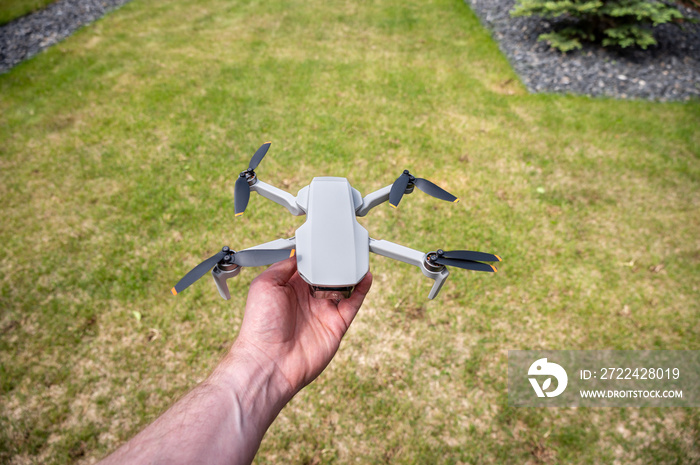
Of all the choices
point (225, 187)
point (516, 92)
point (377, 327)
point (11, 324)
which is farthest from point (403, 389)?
point (516, 92)

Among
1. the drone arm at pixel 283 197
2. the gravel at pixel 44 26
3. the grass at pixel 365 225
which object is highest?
the gravel at pixel 44 26

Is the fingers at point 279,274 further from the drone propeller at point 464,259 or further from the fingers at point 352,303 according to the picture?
the drone propeller at point 464,259

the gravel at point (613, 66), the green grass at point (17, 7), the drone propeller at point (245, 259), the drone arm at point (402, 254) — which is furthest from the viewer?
the green grass at point (17, 7)

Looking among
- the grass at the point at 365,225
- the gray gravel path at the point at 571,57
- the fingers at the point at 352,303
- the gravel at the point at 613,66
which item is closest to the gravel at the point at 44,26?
the gray gravel path at the point at 571,57

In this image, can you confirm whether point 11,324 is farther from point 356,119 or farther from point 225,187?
point 356,119

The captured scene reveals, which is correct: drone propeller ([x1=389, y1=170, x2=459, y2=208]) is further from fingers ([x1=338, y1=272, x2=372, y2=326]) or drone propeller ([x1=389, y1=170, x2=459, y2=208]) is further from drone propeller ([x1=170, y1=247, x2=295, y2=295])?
drone propeller ([x1=170, y1=247, x2=295, y2=295])

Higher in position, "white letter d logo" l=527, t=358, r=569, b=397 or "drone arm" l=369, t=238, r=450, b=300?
"drone arm" l=369, t=238, r=450, b=300

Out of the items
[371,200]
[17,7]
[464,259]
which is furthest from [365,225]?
[17,7]

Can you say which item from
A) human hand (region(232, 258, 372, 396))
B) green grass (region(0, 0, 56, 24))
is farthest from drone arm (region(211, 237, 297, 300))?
green grass (region(0, 0, 56, 24))
